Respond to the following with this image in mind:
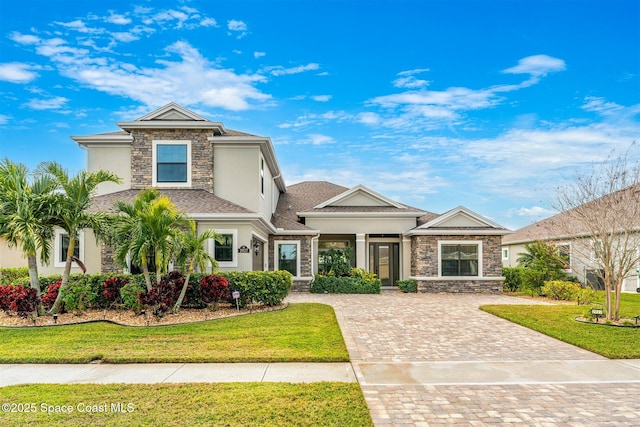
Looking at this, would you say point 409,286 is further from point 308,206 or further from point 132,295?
point 132,295

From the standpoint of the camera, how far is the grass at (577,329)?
856cm

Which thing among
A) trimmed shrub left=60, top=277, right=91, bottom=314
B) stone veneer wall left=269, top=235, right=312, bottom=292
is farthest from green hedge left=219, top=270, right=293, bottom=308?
stone veneer wall left=269, top=235, right=312, bottom=292

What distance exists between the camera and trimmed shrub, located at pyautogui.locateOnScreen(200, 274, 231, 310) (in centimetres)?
1272

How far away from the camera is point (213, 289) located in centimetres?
1270

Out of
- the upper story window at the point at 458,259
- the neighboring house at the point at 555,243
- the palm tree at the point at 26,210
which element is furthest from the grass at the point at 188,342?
the neighboring house at the point at 555,243

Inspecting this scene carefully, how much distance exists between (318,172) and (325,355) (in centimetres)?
2304

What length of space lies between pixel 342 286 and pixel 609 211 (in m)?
11.4

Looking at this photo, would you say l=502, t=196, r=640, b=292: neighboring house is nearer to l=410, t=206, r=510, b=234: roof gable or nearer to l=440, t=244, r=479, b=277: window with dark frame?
l=410, t=206, r=510, b=234: roof gable

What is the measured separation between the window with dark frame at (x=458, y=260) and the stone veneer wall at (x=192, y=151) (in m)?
11.4

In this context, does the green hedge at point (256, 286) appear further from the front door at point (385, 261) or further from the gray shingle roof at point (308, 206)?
the front door at point (385, 261)

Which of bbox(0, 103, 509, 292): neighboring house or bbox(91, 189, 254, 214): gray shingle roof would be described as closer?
bbox(91, 189, 254, 214): gray shingle roof

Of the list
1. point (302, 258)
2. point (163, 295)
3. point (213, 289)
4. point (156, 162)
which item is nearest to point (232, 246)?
point (213, 289)

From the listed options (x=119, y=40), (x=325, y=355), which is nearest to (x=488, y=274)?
(x=325, y=355)

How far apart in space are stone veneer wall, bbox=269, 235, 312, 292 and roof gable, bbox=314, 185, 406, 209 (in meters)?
2.70
